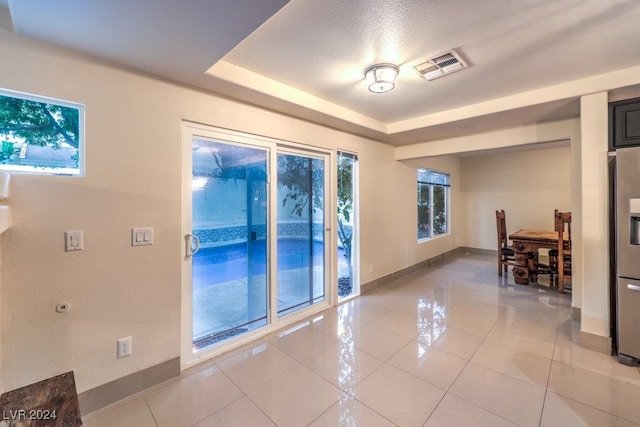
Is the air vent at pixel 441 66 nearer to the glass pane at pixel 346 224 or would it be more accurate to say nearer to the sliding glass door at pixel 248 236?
the sliding glass door at pixel 248 236

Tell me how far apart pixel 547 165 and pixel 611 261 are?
4192mm

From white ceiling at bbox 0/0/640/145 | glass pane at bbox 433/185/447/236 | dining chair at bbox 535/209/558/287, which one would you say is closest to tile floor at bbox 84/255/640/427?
dining chair at bbox 535/209/558/287

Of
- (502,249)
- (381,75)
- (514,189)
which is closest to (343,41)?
(381,75)

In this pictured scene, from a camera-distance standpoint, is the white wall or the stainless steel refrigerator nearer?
the stainless steel refrigerator

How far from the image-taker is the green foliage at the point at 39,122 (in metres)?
1.58

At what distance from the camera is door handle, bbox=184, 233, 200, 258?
222 centimetres

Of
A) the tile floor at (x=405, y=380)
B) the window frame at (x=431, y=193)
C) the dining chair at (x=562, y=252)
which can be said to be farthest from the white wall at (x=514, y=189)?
the tile floor at (x=405, y=380)

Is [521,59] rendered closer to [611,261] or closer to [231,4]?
[611,261]

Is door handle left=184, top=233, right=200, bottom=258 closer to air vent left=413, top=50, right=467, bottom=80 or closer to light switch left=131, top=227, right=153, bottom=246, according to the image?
light switch left=131, top=227, right=153, bottom=246

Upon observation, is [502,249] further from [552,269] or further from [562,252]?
[562,252]

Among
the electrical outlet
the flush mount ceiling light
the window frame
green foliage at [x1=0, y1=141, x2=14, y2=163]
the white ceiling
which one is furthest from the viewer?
the window frame

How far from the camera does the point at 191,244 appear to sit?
7.36 feet

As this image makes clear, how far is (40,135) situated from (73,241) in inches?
27.0

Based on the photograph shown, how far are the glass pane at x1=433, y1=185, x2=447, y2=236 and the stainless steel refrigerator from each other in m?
3.76
